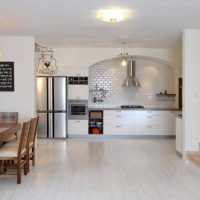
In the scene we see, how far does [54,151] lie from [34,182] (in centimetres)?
218

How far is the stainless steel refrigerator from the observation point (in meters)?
7.91

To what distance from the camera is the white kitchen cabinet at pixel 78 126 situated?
8.15 meters

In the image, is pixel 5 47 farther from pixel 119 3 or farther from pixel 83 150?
pixel 119 3

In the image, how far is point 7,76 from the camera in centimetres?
621

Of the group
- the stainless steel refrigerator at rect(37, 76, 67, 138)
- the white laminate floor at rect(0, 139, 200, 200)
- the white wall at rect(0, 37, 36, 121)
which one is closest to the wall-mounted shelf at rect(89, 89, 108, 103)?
the stainless steel refrigerator at rect(37, 76, 67, 138)

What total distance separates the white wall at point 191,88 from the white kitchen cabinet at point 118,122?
8.91 ft

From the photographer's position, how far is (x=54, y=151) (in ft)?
21.0

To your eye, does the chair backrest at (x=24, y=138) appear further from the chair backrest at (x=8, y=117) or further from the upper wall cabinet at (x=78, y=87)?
the upper wall cabinet at (x=78, y=87)

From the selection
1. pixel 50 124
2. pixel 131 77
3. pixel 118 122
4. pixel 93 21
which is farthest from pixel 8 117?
pixel 131 77

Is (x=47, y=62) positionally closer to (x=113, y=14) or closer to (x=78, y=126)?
(x=78, y=126)

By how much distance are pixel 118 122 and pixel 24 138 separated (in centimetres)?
424

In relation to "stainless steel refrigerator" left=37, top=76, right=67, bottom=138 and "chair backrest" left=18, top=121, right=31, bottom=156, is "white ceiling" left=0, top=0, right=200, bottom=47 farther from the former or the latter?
"chair backrest" left=18, top=121, right=31, bottom=156

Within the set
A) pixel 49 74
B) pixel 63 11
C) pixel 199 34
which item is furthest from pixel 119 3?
pixel 49 74

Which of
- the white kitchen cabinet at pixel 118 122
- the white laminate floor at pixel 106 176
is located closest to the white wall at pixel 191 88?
the white laminate floor at pixel 106 176
